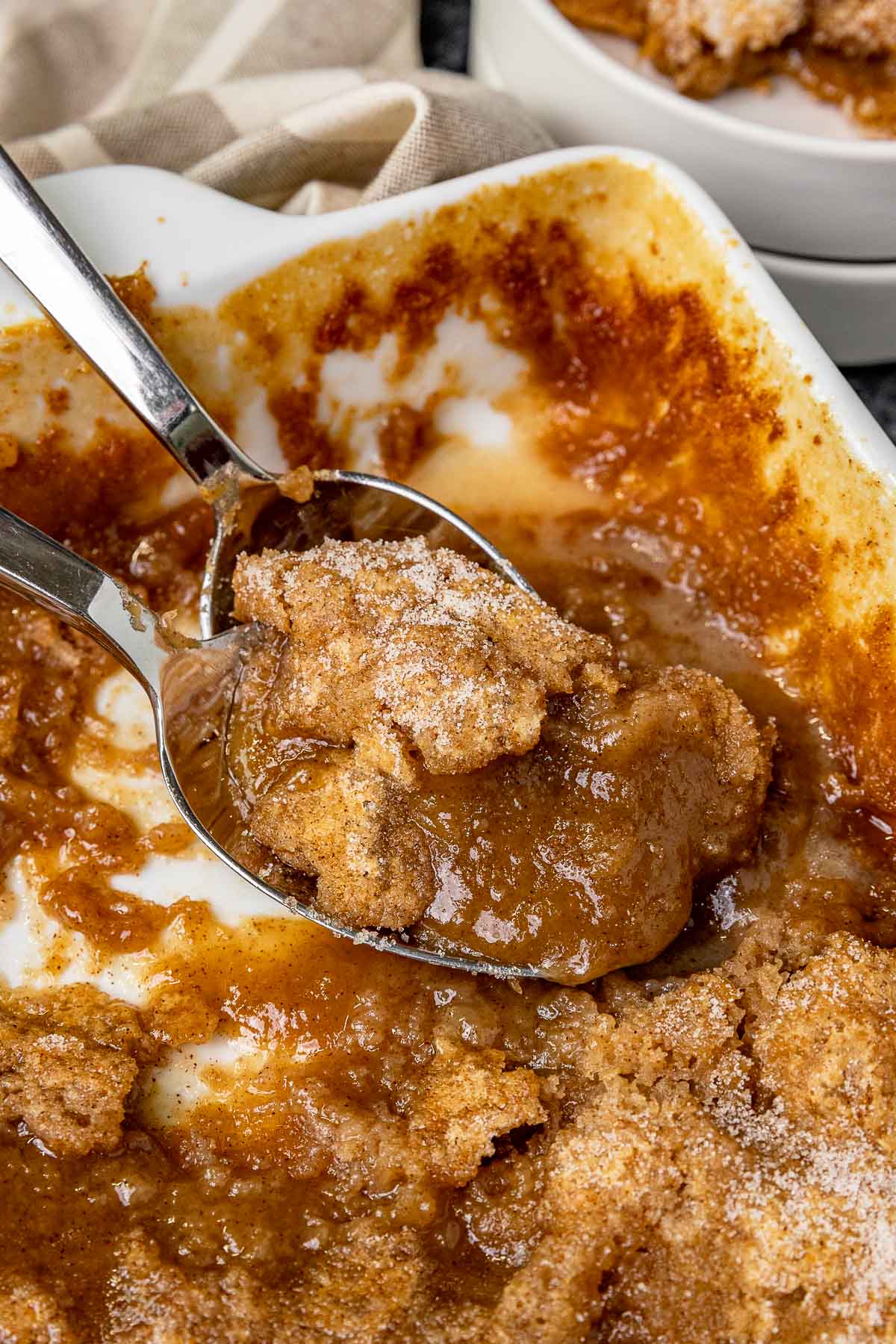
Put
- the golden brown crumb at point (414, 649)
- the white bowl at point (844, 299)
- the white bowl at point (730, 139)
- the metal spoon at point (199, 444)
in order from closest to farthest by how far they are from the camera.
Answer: the golden brown crumb at point (414, 649), the metal spoon at point (199, 444), the white bowl at point (730, 139), the white bowl at point (844, 299)

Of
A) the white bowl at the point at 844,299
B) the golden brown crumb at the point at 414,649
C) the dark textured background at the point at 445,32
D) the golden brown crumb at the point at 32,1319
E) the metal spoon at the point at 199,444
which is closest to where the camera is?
the golden brown crumb at the point at 32,1319

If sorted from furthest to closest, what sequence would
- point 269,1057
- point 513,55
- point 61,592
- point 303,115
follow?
point 513,55 → point 303,115 → point 269,1057 → point 61,592

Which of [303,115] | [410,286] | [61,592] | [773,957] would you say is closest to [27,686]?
[61,592]

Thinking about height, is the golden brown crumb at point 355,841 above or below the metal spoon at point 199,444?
below

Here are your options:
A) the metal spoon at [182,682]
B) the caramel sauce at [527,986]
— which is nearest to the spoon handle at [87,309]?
the caramel sauce at [527,986]

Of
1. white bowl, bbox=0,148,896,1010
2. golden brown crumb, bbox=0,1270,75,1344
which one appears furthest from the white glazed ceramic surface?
golden brown crumb, bbox=0,1270,75,1344

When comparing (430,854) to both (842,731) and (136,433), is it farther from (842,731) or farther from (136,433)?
(136,433)

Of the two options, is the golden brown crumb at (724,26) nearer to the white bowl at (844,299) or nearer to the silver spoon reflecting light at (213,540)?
the white bowl at (844,299)

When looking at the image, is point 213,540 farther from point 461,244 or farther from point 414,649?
point 461,244
